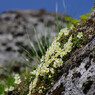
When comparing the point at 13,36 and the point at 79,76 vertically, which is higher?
the point at 13,36

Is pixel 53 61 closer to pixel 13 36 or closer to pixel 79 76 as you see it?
pixel 79 76

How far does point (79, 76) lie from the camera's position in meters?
2.29

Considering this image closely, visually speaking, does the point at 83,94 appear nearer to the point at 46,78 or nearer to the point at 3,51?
the point at 46,78

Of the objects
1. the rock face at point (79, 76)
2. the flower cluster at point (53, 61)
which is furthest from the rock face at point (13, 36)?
the rock face at point (79, 76)

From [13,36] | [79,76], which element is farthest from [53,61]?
[13,36]

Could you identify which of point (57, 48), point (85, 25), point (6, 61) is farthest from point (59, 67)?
point (6, 61)

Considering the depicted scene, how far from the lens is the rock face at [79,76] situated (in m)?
2.09

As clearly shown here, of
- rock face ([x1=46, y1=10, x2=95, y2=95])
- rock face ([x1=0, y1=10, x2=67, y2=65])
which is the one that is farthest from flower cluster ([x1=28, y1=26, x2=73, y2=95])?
rock face ([x1=0, y1=10, x2=67, y2=65])

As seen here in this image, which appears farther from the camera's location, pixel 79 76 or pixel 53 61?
pixel 53 61

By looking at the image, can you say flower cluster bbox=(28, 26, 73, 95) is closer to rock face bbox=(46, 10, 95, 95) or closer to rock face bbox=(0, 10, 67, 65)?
rock face bbox=(46, 10, 95, 95)

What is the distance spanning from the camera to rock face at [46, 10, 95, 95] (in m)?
2.09

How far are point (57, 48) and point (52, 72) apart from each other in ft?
1.68

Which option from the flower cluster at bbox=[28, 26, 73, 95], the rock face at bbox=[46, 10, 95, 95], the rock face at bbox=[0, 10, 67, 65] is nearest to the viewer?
the rock face at bbox=[46, 10, 95, 95]

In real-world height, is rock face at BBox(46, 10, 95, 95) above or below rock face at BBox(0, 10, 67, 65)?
below
